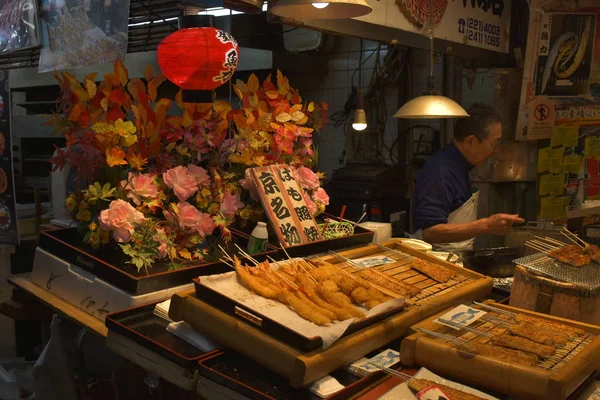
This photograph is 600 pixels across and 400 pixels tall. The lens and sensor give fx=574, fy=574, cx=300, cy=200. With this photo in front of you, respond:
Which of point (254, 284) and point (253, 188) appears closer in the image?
point (254, 284)

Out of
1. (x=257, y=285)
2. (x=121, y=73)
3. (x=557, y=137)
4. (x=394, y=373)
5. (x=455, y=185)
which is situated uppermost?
(x=121, y=73)

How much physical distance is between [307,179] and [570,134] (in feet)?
12.3

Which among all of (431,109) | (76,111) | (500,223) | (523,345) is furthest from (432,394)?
(431,109)

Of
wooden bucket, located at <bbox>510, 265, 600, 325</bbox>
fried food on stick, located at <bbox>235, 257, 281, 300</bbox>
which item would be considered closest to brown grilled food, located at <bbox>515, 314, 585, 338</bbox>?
wooden bucket, located at <bbox>510, 265, 600, 325</bbox>

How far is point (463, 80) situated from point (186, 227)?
4056mm

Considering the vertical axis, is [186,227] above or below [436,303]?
above

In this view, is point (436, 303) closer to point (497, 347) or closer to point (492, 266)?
point (497, 347)

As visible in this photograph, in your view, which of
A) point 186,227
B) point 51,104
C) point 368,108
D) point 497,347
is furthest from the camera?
point 51,104

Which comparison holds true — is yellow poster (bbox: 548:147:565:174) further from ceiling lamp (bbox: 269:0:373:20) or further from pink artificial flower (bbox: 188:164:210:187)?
pink artificial flower (bbox: 188:164:210:187)

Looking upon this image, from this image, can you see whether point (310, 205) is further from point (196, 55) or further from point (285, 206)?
point (196, 55)

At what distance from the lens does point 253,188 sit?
333cm

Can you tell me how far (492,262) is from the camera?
10.2 ft

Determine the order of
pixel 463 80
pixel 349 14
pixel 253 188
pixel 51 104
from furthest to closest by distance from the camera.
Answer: pixel 51 104 < pixel 463 80 < pixel 253 188 < pixel 349 14

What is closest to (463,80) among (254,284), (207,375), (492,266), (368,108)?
(368,108)
